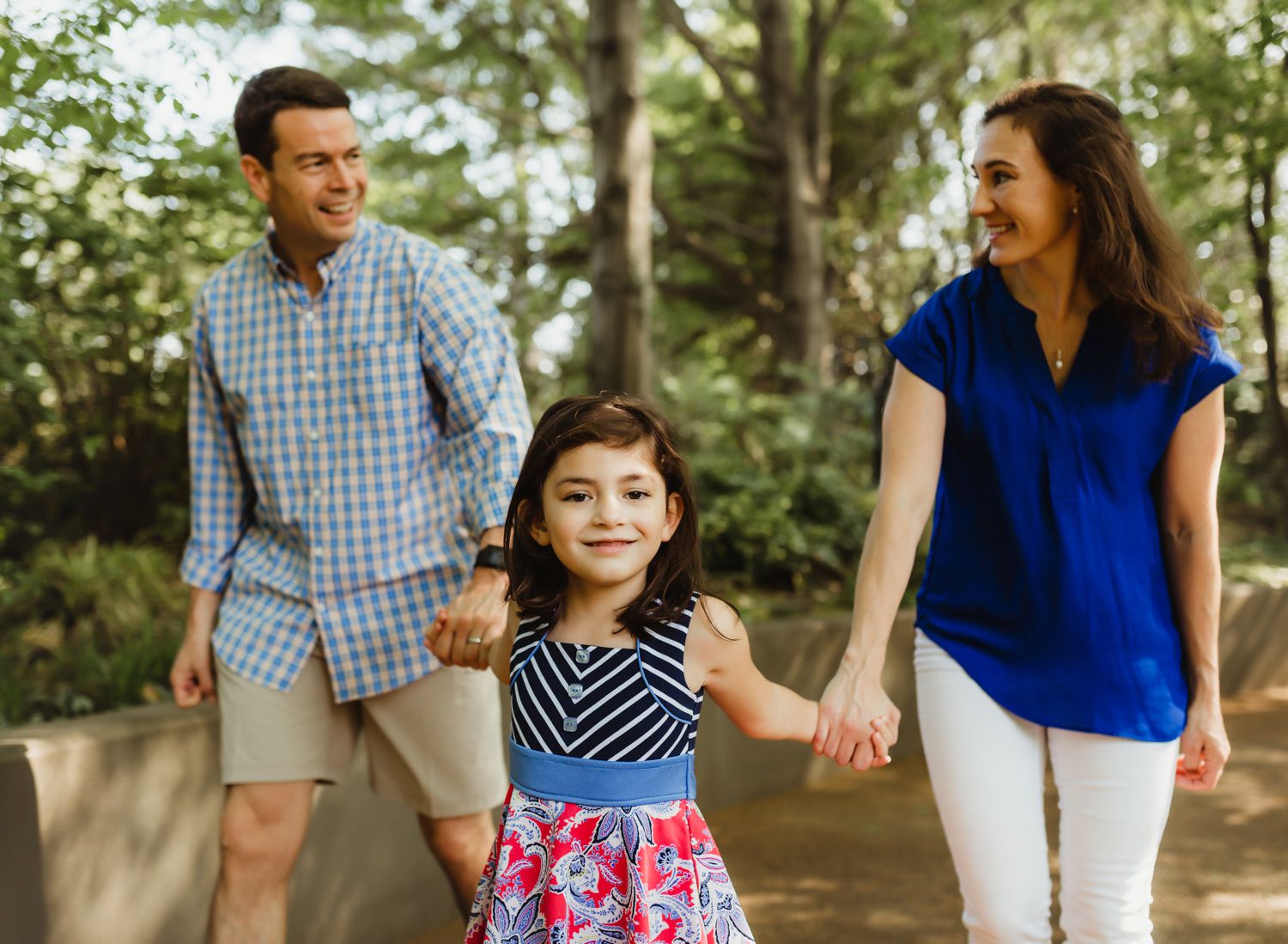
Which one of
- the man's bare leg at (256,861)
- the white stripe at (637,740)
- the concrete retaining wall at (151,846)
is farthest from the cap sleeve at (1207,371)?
the concrete retaining wall at (151,846)

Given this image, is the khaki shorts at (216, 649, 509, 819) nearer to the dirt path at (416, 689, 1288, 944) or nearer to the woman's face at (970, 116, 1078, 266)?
the dirt path at (416, 689, 1288, 944)

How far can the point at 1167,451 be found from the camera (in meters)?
2.54

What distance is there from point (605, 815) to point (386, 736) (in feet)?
3.54

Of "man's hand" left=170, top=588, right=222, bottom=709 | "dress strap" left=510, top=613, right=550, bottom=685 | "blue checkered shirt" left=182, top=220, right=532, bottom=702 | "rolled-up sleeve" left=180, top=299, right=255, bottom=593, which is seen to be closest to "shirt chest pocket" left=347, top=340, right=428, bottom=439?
"blue checkered shirt" left=182, top=220, right=532, bottom=702

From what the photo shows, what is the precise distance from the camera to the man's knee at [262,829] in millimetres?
2855

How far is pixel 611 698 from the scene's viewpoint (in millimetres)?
2246

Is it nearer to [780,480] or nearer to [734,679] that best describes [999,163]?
[734,679]

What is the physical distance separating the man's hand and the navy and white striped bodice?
1.18m

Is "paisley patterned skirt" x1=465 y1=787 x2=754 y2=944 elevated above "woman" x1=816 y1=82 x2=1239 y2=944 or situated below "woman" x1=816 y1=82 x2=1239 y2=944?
below

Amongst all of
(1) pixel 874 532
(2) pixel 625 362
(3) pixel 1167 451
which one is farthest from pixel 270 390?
(2) pixel 625 362

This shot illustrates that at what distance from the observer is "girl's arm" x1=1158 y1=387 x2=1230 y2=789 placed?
2.51 meters

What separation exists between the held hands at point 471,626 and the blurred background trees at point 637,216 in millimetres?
2218

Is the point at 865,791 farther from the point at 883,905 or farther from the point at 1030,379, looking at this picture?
the point at 1030,379

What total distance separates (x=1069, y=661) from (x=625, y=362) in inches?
200
